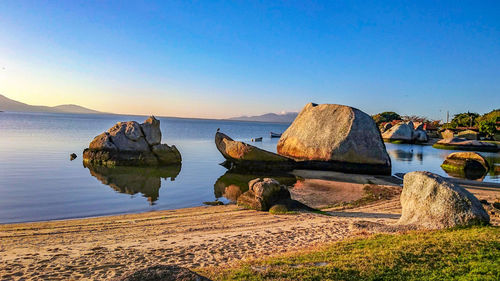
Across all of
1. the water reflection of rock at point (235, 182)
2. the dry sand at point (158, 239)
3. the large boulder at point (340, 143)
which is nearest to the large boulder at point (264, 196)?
the dry sand at point (158, 239)

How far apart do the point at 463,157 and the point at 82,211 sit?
32.3m

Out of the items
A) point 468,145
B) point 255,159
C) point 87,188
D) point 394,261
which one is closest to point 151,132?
point 255,159

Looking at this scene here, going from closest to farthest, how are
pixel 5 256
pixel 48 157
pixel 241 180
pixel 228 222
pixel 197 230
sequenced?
pixel 5 256 < pixel 197 230 < pixel 228 222 < pixel 241 180 < pixel 48 157

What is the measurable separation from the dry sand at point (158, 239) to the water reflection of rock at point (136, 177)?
4884mm

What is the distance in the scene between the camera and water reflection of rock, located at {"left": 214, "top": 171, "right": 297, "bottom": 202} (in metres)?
19.4

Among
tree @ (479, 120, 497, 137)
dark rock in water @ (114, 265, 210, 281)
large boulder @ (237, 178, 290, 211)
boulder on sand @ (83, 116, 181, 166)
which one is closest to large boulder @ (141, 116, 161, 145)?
boulder on sand @ (83, 116, 181, 166)

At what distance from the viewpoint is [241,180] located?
24.1m

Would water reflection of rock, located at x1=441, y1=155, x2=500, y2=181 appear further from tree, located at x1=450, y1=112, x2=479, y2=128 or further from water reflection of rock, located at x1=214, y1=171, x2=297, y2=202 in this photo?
tree, located at x1=450, y1=112, x2=479, y2=128

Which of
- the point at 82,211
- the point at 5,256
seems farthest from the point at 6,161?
the point at 5,256

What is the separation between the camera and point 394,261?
261 inches

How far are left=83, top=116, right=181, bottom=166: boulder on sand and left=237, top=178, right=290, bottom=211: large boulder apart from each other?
1651 centimetres

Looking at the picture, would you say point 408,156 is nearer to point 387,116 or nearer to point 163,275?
point 163,275

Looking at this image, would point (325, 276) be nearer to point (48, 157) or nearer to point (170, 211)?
point (170, 211)

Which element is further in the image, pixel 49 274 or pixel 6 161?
pixel 6 161
